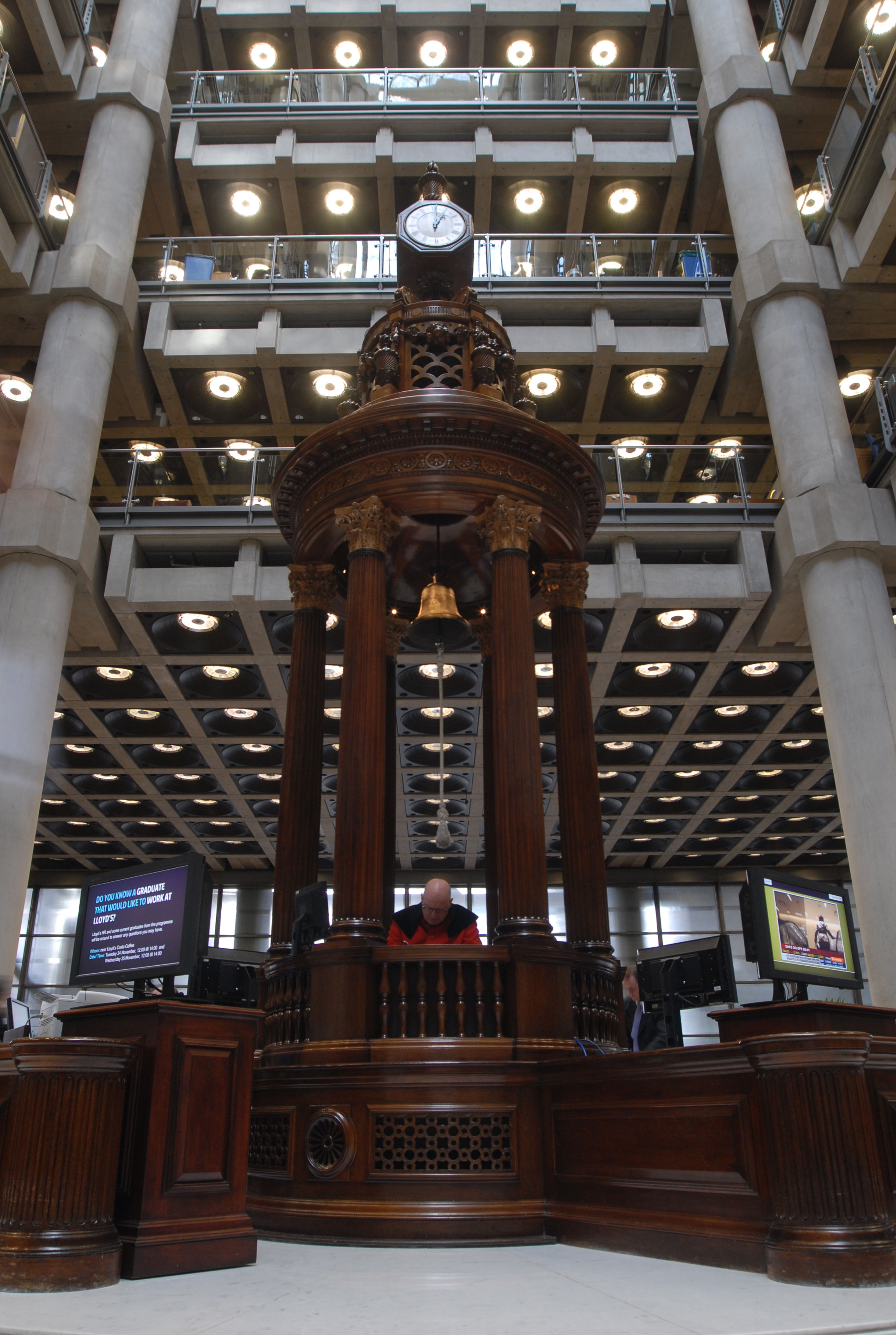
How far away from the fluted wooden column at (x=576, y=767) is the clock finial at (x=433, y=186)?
4242 millimetres

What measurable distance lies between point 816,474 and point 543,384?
23.7ft

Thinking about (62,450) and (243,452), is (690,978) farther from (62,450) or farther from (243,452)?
(62,450)

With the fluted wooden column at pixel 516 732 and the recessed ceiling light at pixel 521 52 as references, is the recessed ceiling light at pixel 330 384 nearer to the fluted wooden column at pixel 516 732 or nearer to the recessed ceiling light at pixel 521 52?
the recessed ceiling light at pixel 521 52

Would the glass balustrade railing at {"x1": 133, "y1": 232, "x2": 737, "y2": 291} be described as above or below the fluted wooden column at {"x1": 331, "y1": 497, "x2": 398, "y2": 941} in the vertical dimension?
above

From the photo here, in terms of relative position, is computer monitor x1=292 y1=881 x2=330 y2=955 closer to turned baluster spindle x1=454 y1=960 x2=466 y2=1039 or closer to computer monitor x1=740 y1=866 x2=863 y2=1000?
turned baluster spindle x1=454 y1=960 x2=466 y2=1039

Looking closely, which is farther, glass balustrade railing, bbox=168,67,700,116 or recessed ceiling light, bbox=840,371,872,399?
glass balustrade railing, bbox=168,67,700,116

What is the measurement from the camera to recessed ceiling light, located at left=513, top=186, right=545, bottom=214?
2194cm

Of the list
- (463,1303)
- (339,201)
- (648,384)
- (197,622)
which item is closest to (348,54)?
(339,201)

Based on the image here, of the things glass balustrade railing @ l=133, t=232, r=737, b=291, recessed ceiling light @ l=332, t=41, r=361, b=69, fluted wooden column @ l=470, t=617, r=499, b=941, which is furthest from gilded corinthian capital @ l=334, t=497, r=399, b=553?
recessed ceiling light @ l=332, t=41, r=361, b=69

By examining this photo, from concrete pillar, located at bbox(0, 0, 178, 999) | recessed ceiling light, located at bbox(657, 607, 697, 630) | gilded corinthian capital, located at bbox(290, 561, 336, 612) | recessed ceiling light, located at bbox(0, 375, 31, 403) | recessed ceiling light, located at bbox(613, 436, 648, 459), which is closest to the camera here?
gilded corinthian capital, located at bbox(290, 561, 336, 612)

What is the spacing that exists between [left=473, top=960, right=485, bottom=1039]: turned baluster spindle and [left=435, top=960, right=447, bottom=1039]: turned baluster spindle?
0.21 m

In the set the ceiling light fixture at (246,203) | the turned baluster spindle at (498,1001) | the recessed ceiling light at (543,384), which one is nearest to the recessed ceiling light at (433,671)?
the recessed ceiling light at (543,384)

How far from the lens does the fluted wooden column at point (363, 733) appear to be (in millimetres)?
6520

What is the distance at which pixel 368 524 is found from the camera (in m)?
7.54
